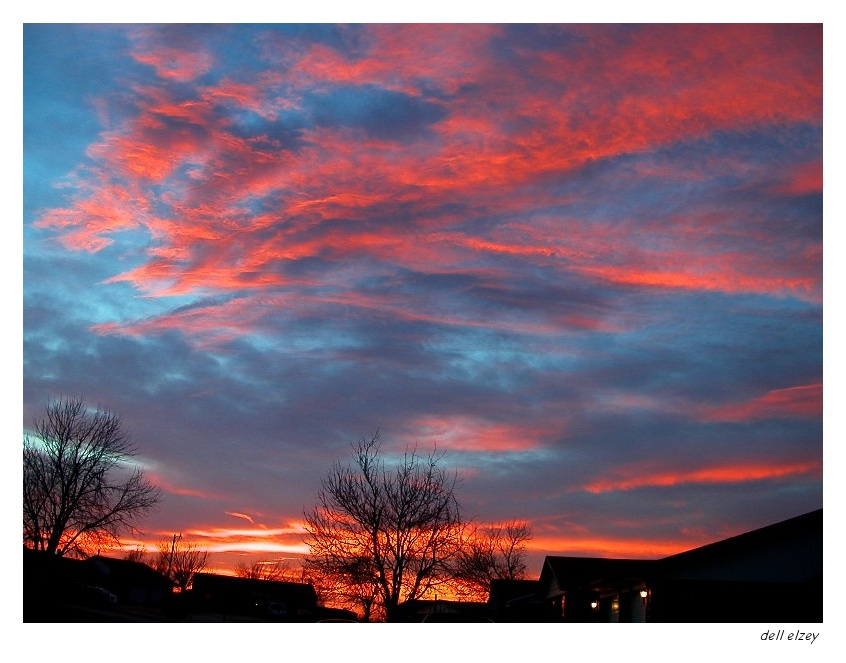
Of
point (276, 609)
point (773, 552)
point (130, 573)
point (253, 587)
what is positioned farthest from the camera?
point (253, 587)

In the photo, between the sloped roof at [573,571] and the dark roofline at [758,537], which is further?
the sloped roof at [573,571]

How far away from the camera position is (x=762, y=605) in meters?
26.8

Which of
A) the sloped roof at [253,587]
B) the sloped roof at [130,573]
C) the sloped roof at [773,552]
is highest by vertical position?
the sloped roof at [773,552]

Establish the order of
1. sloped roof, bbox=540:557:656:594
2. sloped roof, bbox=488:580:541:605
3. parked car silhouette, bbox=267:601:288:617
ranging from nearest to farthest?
sloped roof, bbox=540:557:656:594
sloped roof, bbox=488:580:541:605
parked car silhouette, bbox=267:601:288:617

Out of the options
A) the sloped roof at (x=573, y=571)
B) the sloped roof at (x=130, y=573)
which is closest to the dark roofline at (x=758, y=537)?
the sloped roof at (x=573, y=571)

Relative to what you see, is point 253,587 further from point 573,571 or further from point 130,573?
point 573,571

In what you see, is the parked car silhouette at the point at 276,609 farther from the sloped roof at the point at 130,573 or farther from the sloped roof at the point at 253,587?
the sloped roof at the point at 130,573

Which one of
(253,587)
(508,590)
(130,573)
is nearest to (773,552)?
(508,590)

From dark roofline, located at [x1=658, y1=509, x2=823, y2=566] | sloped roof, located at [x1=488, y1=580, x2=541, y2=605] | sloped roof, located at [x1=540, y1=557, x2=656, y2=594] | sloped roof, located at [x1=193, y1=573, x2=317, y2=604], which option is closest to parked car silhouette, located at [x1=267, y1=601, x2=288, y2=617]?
sloped roof, located at [x1=193, y1=573, x2=317, y2=604]

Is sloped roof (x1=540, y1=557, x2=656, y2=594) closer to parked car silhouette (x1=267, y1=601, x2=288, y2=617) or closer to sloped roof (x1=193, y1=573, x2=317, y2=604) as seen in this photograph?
parked car silhouette (x1=267, y1=601, x2=288, y2=617)

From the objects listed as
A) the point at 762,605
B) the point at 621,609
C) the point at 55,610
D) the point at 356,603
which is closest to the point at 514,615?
the point at 356,603
